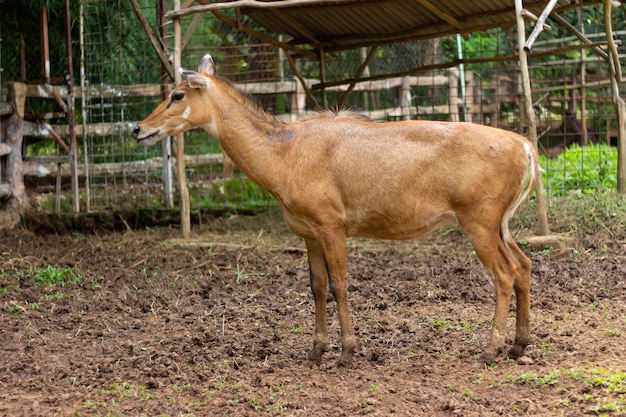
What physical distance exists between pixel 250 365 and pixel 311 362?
1.46 ft

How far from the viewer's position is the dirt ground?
501 centimetres

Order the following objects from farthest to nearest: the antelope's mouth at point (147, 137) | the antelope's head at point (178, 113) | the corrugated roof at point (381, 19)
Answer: the corrugated roof at point (381, 19) → the antelope's mouth at point (147, 137) → the antelope's head at point (178, 113)

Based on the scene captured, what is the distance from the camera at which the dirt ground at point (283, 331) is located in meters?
5.01

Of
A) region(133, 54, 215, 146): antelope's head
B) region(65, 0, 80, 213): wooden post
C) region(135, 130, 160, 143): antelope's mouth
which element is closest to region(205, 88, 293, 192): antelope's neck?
region(133, 54, 215, 146): antelope's head

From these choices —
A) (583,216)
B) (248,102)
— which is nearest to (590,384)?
(248,102)

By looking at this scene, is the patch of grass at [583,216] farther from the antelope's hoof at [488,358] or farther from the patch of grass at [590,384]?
the patch of grass at [590,384]

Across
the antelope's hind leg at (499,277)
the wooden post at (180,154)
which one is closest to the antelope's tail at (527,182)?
the antelope's hind leg at (499,277)

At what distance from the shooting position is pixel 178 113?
6.26 metres

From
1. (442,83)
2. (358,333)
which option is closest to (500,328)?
(358,333)

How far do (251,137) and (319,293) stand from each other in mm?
1312

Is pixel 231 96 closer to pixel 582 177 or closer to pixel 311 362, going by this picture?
pixel 311 362

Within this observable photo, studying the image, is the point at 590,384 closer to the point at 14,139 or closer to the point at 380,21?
the point at 380,21

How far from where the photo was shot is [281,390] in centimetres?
524

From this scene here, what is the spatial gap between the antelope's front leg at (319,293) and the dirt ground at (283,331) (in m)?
0.18
